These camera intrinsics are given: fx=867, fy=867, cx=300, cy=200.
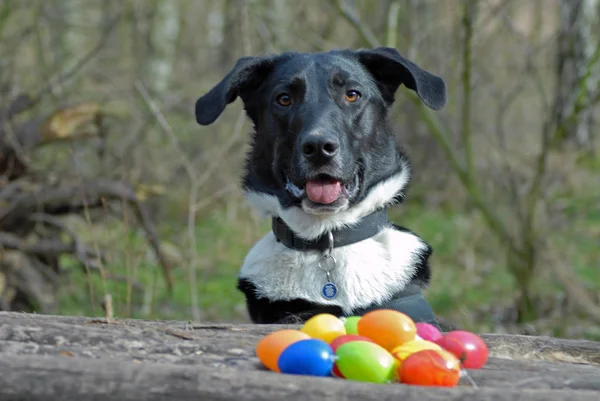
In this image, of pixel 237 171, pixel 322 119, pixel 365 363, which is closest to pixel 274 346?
pixel 365 363

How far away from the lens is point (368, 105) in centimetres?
374

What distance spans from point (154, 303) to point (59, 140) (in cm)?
154

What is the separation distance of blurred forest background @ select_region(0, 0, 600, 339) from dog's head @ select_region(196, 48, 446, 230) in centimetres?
101

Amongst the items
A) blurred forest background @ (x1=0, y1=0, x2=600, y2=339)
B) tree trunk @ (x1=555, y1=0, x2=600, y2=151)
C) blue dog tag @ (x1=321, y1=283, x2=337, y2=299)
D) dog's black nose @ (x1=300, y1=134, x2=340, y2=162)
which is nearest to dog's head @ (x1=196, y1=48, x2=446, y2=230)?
dog's black nose @ (x1=300, y1=134, x2=340, y2=162)

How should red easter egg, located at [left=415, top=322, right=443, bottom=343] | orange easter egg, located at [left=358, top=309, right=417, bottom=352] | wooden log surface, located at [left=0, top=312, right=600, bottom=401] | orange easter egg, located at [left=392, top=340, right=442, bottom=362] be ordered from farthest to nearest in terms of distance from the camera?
1. red easter egg, located at [left=415, top=322, right=443, bottom=343]
2. orange easter egg, located at [left=358, top=309, right=417, bottom=352]
3. orange easter egg, located at [left=392, top=340, right=442, bottom=362]
4. wooden log surface, located at [left=0, top=312, right=600, bottom=401]

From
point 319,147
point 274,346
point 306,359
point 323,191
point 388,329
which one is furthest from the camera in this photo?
point 323,191

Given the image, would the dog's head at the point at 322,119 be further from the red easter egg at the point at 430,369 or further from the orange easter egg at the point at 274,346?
the red easter egg at the point at 430,369

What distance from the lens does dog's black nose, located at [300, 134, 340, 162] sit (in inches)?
134

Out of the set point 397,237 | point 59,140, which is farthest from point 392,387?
point 59,140

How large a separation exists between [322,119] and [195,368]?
5.47 feet

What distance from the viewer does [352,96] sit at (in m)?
3.70

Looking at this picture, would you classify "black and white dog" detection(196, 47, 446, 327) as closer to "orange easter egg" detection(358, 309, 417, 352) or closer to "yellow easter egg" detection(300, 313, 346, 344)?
"yellow easter egg" detection(300, 313, 346, 344)

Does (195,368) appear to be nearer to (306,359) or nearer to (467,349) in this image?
(306,359)

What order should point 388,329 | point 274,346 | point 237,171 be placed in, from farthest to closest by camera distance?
point 237,171, point 388,329, point 274,346
